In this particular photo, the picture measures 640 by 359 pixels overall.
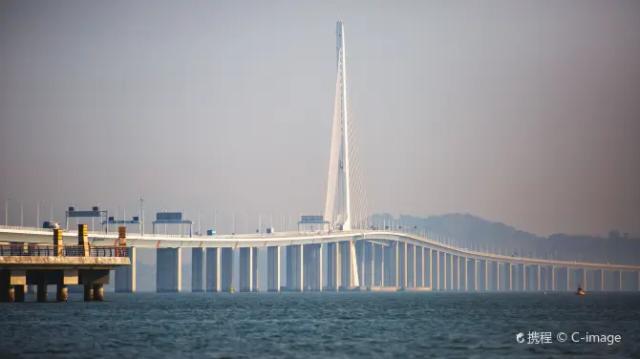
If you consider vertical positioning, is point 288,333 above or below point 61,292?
below

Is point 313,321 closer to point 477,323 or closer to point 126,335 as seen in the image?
point 477,323

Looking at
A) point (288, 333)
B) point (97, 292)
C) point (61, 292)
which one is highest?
Result: point (61, 292)

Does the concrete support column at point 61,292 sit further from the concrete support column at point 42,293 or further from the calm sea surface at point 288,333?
the calm sea surface at point 288,333

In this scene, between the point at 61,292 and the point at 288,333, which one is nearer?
the point at 288,333

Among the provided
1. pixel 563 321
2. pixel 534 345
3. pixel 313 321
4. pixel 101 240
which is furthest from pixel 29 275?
pixel 101 240

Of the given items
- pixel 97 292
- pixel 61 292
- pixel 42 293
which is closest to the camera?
pixel 61 292

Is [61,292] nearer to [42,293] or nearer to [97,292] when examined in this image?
[42,293]

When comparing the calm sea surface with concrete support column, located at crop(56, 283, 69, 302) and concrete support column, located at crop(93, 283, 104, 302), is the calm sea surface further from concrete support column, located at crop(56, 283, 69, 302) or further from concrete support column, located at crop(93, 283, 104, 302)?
concrete support column, located at crop(93, 283, 104, 302)

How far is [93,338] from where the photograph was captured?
68.7 meters

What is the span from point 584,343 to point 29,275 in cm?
4998

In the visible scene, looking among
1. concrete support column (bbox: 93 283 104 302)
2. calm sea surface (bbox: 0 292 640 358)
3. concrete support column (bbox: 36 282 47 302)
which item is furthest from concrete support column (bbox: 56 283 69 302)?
concrete support column (bbox: 93 283 104 302)

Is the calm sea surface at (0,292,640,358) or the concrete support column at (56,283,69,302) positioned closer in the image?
the calm sea surface at (0,292,640,358)

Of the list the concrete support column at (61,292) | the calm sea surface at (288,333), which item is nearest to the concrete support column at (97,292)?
the concrete support column at (61,292)

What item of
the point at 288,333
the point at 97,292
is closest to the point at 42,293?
the point at 97,292
